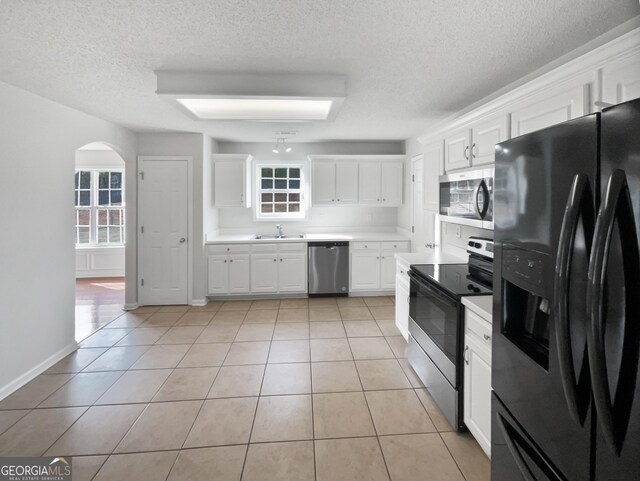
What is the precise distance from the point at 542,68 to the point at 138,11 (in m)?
2.56

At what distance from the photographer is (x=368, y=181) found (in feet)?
17.3

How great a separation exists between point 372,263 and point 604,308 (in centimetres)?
423

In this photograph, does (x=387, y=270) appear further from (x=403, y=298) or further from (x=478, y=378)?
(x=478, y=378)

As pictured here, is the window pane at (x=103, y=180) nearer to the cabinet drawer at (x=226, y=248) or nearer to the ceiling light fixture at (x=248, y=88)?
the cabinet drawer at (x=226, y=248)

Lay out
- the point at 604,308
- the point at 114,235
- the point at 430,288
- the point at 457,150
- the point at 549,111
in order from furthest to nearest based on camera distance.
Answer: the point at 114,235 < the point at 457,150 < the point at 430,288 < the point at 549,111 < the point at 604,308

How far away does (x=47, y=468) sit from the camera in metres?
1.83

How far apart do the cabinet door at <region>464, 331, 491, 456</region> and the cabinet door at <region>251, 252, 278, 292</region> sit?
3313 mm

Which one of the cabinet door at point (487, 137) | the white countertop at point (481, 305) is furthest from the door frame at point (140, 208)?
the white countertop at point (481, 305)

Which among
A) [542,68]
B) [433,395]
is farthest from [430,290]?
[542,68]

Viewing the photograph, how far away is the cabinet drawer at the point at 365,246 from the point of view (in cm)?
498

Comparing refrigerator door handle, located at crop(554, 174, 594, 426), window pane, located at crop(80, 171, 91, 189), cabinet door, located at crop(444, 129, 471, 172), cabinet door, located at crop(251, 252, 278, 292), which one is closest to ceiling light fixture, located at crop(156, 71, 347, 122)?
cabinet door, located at crop(444, 129, 471, 172)

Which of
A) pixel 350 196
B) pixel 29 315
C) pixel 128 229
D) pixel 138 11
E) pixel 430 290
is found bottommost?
pixel 29 315

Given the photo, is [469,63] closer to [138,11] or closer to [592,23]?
[592,23]

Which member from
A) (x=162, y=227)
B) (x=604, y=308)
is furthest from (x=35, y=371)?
(x=604, y=308)
